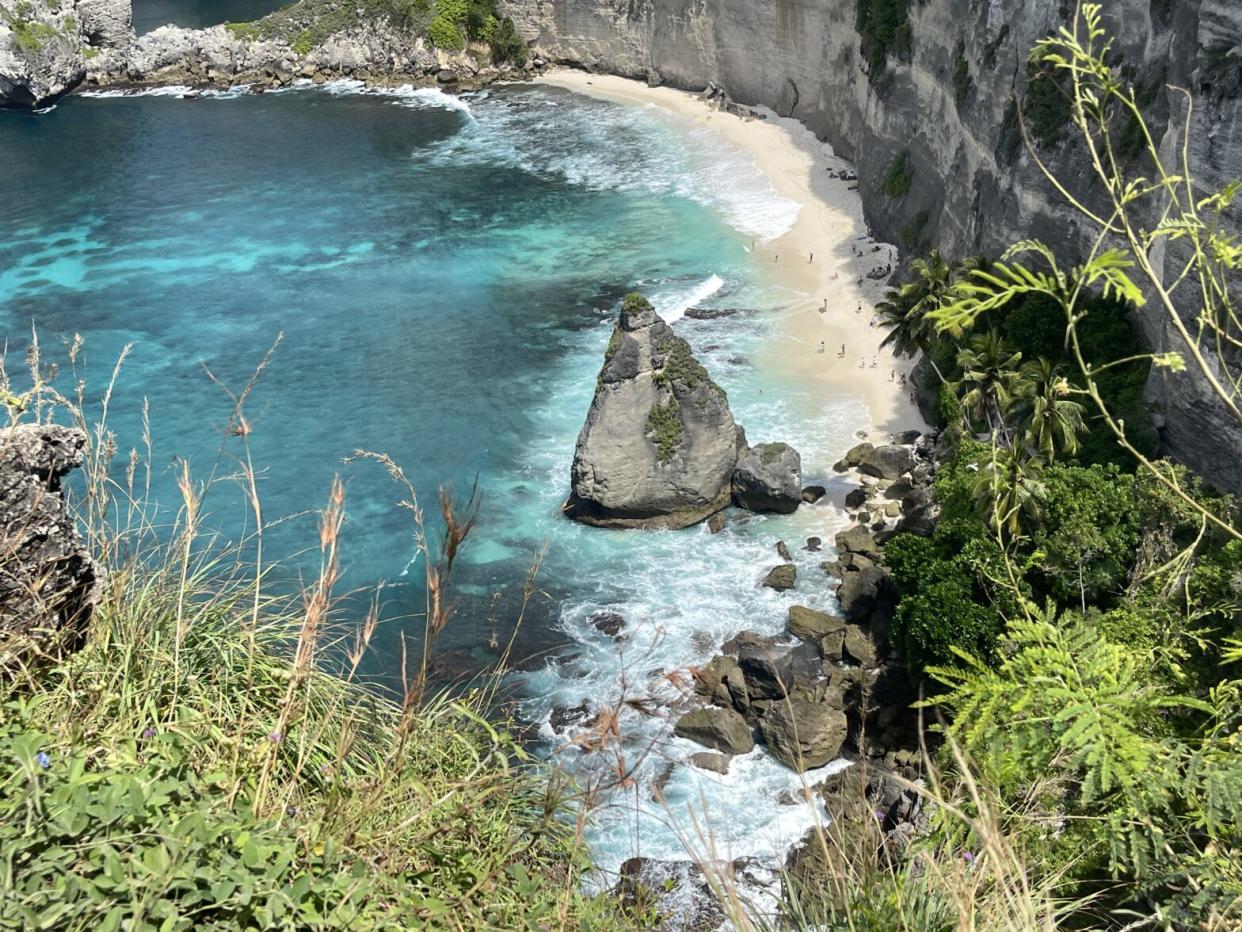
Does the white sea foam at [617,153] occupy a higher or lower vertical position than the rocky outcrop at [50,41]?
lower

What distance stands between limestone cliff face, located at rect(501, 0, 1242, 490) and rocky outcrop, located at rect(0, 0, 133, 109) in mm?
33521

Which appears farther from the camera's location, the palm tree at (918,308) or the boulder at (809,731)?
the palm tree at (918,308)

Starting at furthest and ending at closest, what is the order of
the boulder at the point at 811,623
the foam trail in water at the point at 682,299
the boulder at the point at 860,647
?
the foam trail in water at the point at 682,299 < the boulder at the point at 811,623 < the boulder at the point at 860,647

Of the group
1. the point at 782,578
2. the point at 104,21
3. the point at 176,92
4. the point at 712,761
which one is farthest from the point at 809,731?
the point at 104,21

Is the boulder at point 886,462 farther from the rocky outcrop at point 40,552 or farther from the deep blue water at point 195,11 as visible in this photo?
the deep blue water at point 195,11

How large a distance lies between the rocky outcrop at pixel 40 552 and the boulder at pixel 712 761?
18.6 meters

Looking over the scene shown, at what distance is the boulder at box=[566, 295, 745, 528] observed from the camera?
35812 millimetres

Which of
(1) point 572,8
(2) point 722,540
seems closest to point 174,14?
(1) point 572,8

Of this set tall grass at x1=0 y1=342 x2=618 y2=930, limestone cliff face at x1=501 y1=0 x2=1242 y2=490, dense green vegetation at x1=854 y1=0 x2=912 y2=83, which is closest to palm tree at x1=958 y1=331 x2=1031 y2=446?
limestone cliff face at x1=501 y1=0 x2=1242 y2=490

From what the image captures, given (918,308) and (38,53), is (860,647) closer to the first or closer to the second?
(918,308)

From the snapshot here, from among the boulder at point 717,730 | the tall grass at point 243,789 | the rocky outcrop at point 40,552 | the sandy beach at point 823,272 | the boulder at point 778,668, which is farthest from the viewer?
the sandy beach at point 823,272

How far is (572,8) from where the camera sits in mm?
84125

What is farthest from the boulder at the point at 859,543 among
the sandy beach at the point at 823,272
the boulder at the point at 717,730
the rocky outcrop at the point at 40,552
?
the rocky outcrop at the point at 40,552

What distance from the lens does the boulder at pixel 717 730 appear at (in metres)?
27.1
